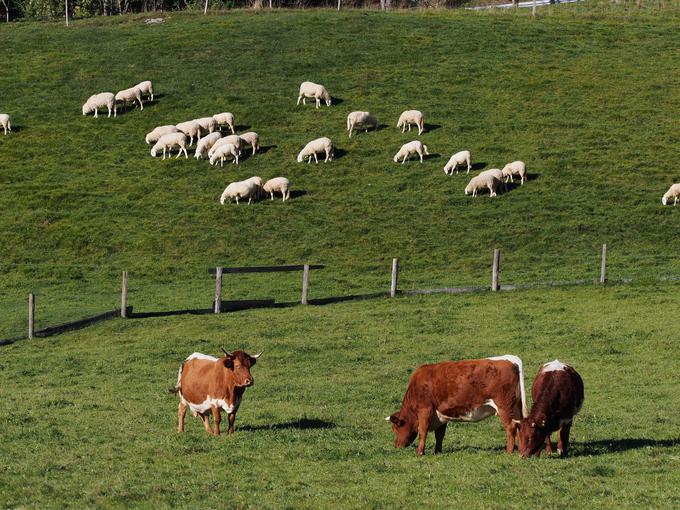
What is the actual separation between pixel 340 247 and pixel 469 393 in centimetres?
2887

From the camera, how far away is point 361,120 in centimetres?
5819

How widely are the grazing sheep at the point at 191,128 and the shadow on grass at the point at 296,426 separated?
38.4 m

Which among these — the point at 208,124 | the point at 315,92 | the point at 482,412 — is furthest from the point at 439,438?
the point at 315,92

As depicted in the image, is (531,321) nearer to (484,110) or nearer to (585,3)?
(484,110)

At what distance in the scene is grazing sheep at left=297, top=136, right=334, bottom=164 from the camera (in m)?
54.7

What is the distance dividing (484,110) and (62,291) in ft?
95.0

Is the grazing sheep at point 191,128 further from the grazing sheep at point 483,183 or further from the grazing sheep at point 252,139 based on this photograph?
the grazing sheep at point 483,183

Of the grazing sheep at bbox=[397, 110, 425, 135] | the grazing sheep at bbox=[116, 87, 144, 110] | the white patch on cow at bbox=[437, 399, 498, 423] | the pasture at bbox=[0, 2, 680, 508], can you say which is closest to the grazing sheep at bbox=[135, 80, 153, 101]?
the grazing sheep at bbox=[116, 87, 144, 110]

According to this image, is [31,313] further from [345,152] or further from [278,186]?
[345,152]

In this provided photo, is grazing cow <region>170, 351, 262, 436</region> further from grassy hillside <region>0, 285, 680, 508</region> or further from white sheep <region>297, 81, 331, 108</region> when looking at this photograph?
white sheep <region>297, 81, 331, 108</region>

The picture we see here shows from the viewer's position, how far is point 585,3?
91.1 meters

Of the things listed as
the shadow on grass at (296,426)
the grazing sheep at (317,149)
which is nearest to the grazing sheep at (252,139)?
the grazing sheep at (317,149)

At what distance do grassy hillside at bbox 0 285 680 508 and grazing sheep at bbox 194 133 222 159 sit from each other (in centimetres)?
2190

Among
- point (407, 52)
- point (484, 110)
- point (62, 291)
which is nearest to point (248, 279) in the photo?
point (62, 291)
